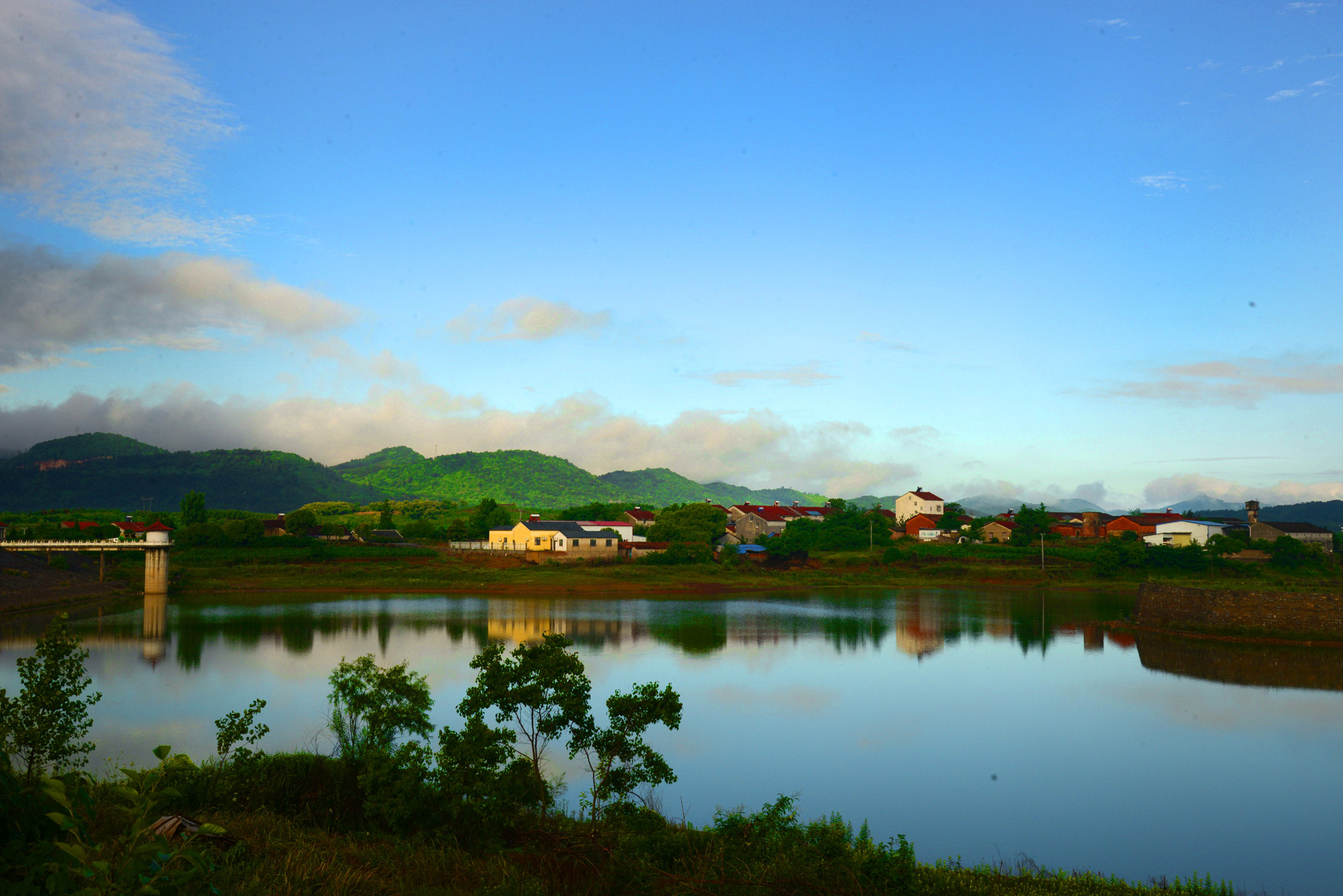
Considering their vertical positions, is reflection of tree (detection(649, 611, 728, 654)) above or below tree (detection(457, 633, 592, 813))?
below

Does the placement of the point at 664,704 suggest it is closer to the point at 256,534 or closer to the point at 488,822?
the point at 488,822

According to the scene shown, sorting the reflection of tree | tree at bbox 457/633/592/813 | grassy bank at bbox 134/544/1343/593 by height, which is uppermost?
tree at bbox 457/633/592/813

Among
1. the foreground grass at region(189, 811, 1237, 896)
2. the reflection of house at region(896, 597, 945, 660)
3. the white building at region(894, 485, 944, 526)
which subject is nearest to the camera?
the foreground grass at region(189, 811, 1237, 896)

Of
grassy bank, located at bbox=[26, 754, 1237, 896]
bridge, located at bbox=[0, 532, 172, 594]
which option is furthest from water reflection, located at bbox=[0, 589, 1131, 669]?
grassy bank, located at bbox=[26, 754, 1237, 896]

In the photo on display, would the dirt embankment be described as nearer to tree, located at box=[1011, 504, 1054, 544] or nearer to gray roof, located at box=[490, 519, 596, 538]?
gray roof, located at box=[490, 519, 596, 538]

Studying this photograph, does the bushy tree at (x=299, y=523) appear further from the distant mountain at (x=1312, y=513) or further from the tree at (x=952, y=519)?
the distant mountain at (x=1312, y=513)

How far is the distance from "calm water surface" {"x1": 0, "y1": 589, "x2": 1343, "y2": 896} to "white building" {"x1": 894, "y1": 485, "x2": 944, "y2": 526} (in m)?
55.8

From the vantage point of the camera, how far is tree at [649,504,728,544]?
77.9 metres

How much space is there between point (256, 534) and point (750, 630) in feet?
161

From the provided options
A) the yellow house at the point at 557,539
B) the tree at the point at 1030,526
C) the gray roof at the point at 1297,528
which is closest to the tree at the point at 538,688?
the yellow house at the point at 557,539

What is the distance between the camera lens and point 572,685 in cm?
1285

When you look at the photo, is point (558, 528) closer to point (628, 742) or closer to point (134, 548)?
point (134, 548)

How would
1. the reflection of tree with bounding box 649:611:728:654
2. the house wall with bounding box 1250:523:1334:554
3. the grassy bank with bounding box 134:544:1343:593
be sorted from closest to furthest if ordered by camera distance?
1. the reflection of tree with bounding box 649:611:728:654
2. the grassy bank with bounding box 134:544:1343:593
3. the house wall with bounding box 1250:523:1334:554

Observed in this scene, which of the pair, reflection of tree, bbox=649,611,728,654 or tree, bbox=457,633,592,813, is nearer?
tree, bbox=457,633,592,813
